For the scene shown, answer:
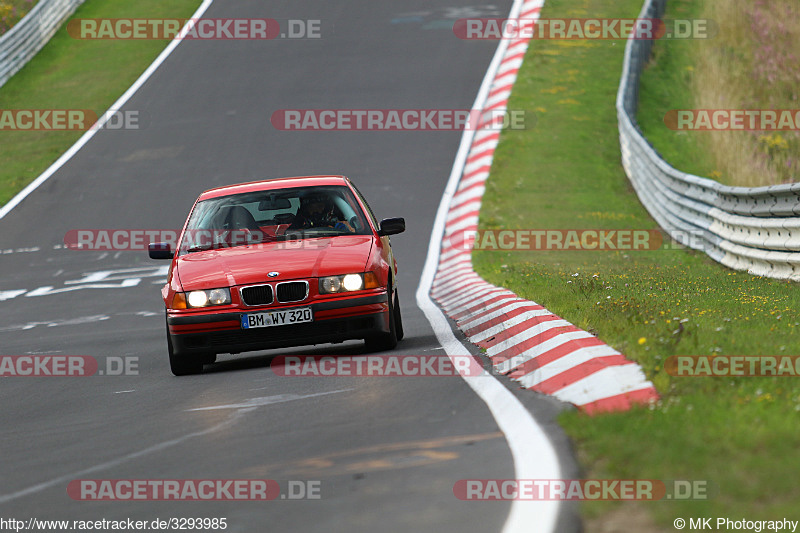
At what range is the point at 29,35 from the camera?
32.1 m

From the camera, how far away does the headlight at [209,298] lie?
990cm

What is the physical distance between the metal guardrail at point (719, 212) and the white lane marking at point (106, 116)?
37.2 feet

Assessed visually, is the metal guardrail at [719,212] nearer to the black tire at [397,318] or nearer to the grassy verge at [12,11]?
the black tire at [397,318]

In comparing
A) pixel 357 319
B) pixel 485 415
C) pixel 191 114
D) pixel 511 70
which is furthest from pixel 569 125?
pixel 485 415

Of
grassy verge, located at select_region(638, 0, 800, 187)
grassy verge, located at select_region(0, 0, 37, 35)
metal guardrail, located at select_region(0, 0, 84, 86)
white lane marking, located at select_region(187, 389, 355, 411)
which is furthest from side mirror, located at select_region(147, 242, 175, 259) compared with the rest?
grassy verge, located at select_region(0, 0, 37, 35)

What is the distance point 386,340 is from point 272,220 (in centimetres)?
180

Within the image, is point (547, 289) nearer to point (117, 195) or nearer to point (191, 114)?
point (117, 195)

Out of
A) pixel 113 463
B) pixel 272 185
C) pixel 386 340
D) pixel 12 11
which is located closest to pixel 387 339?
pixel 386 340

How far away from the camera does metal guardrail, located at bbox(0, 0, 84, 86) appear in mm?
30719

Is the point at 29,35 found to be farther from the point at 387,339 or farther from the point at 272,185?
the point at 387,339

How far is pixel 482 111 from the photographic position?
26.0 meters

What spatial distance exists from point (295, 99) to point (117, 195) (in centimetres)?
593

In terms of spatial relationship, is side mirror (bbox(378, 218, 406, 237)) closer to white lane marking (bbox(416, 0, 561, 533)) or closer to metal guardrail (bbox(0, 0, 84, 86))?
white lane marking (bbox(416, 0, 561, 533))

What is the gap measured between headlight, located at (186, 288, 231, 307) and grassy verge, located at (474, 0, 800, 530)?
286 cm
